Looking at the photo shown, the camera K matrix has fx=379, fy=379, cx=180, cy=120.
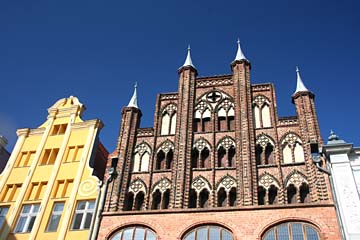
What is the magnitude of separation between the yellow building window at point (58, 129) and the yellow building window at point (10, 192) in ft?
11.6

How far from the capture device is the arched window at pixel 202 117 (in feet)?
62.4

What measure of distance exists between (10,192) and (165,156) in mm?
8212

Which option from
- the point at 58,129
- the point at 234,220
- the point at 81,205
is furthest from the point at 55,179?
the point at 234,220

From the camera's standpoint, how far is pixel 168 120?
19781 millimetres

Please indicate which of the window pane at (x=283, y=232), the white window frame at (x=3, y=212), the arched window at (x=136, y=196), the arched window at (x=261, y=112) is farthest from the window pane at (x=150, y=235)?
the white window frame at (x=3, y=212)

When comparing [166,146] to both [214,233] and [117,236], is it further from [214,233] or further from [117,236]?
[214,233]

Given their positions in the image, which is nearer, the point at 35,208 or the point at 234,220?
the point at 234,220

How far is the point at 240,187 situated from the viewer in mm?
16016

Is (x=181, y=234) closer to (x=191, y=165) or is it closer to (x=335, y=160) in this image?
(x=191, y=165)

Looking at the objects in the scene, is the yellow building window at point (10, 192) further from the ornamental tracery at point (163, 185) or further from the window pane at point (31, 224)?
the ornamental tracery at point (163, 185)

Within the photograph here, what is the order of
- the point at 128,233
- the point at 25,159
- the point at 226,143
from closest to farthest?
the point at 128,233
the point at 226,143
the point at 25,159

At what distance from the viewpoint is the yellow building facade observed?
17.2 m

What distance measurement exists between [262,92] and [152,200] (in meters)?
Result: 7.91

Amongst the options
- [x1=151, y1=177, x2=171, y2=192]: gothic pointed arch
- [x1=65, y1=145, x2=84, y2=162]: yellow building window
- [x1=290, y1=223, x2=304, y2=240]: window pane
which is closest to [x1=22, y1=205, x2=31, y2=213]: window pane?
[x1=65, y1=145, x2=84, y2=162]: yellow building window
